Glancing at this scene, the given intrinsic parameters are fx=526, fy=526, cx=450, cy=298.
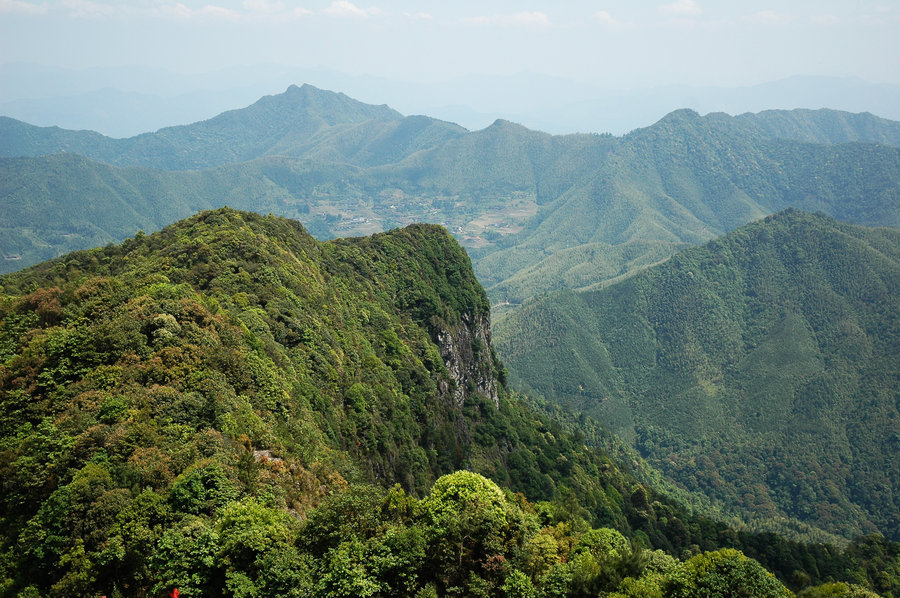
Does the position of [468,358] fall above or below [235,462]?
below

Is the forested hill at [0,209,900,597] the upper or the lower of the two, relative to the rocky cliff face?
upper

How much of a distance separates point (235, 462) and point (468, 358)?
236ft

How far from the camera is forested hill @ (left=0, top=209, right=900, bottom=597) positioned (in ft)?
77.0

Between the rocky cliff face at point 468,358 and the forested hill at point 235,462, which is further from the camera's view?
the rocky cliff face at point 468,358

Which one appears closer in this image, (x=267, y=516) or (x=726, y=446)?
(x=267, y=516)

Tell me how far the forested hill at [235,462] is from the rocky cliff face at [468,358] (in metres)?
20.4

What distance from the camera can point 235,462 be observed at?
2942 cm

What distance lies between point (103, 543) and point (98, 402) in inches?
416

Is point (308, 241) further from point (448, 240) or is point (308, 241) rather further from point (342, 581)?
point (342, 581)

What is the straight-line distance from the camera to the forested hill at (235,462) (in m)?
23.5

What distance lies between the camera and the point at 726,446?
598ft

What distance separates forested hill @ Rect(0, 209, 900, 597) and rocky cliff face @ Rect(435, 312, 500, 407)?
20.4 metres

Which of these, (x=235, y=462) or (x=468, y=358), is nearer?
(x=235, y=462)

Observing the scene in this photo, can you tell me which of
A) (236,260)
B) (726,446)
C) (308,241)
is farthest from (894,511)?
(236,260)
